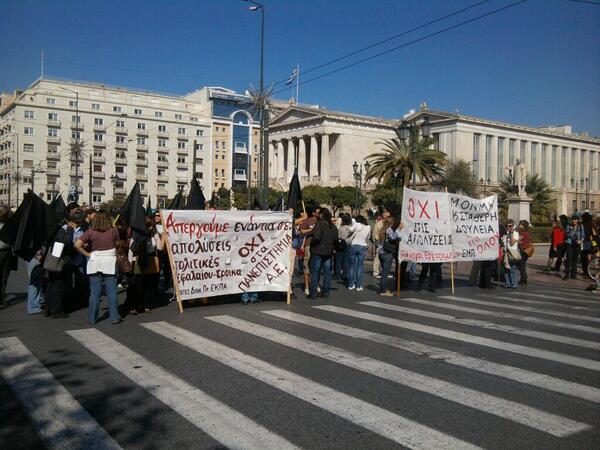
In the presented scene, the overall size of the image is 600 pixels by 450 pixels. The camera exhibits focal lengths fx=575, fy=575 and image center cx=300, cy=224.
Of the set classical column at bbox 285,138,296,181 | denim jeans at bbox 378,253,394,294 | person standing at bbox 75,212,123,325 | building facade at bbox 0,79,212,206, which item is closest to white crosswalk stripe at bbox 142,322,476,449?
person standing at bbox 75,212,123,325

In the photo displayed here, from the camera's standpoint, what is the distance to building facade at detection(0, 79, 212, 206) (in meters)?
83.7

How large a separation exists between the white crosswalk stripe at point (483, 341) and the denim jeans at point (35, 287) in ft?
16.7

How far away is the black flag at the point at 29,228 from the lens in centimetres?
956

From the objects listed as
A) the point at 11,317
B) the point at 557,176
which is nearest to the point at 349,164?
the point at 557,176

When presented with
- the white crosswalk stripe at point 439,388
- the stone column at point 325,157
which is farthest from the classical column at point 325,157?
the white crosswalk stripe at point 439,388

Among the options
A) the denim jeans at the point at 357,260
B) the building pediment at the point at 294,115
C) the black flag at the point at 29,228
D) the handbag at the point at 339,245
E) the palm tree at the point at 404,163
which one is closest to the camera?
the black flag at the point at 29,228

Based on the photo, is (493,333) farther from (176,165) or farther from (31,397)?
(176,165)

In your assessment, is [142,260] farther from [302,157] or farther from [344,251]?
[302,157]

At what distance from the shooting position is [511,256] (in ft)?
47.3

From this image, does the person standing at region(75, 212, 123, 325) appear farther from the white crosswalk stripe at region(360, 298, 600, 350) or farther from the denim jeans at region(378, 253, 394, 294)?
the denim jeans at region(378, 253, 394, 294)

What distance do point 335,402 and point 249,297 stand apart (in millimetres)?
6298

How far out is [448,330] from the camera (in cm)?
862

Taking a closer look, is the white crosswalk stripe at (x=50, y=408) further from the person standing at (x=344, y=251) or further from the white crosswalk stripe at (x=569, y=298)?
the white crosswalk stripe at (x=569, y=298)

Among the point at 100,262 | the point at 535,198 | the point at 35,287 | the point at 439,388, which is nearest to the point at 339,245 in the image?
the point at 100,262
